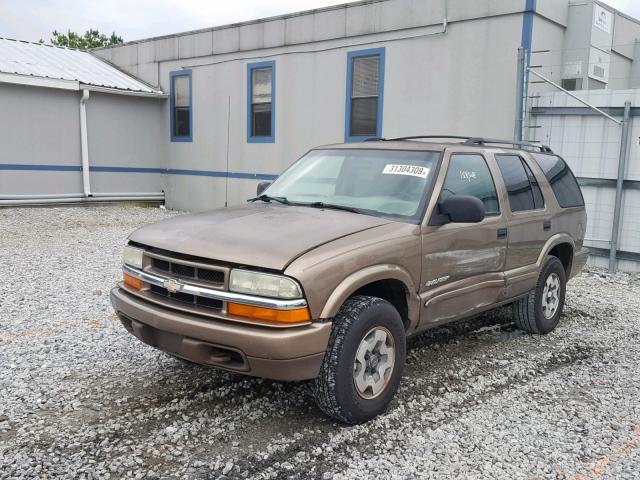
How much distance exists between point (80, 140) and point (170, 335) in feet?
44.2

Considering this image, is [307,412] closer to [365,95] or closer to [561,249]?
[561,249]

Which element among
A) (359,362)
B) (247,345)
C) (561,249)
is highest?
(561,249)

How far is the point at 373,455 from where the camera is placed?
133 inches

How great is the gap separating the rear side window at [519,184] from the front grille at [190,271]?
9.37 feet

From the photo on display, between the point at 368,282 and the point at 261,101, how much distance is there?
37.3 feet

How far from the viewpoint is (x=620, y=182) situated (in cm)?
871

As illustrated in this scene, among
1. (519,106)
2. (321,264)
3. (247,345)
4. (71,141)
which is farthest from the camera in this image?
(71,141)

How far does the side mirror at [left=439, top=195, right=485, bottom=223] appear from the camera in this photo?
4.05 m

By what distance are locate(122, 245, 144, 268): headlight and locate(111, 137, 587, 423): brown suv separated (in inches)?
0.6

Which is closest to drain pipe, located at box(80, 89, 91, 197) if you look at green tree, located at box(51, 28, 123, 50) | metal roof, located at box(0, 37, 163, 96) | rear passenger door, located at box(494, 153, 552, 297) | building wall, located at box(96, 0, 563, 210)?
metal roof, located at box(0, 37, 163, 96)

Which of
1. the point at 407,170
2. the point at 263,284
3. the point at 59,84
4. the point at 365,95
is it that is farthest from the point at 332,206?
the point at 59,84

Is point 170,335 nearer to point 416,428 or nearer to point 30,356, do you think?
point 416,428

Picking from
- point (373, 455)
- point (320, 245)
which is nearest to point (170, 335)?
point (320, 245)

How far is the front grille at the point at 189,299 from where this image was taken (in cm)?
344
